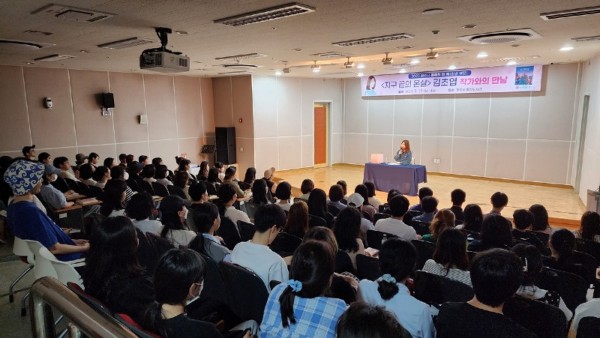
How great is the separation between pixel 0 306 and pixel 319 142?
1154 centimetres

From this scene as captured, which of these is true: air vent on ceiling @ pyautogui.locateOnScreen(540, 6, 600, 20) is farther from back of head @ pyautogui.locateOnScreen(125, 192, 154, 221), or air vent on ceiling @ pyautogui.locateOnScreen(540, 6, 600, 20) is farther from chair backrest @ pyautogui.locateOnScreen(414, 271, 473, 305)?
back of head @ pyautogui.locateOnScreen(125, 192, 154, 221)

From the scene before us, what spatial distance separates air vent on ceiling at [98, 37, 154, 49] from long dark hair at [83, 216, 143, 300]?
431cm

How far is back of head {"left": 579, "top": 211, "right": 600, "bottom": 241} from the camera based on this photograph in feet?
12.4

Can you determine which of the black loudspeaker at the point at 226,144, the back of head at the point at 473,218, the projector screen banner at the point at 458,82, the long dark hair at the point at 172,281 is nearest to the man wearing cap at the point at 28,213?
the long dark hair at the point at 172,281

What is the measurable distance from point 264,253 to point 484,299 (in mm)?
1377

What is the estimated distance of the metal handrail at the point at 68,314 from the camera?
0.83 meters

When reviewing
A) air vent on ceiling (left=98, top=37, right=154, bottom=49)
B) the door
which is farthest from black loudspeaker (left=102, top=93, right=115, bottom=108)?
the door

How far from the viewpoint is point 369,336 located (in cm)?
119

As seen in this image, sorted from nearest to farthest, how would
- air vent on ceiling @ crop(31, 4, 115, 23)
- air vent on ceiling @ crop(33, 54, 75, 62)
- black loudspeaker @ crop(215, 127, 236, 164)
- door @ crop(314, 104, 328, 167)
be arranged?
1. air vent on ceiling @ crop(31, 4, 115, 23)
2. air vent on ceiling @ crop(33, 54, 75, 62)
3. black loudspeaker @ crop(215, 127, 236, 164)
4. door @ crop(314, 104, 328, 167)

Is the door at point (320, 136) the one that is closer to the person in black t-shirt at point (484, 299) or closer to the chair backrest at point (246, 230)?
the chair backrest at point (246, 230)

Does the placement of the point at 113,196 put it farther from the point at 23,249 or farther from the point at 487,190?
the point at 487,190

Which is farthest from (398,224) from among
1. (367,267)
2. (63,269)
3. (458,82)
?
(458,82)

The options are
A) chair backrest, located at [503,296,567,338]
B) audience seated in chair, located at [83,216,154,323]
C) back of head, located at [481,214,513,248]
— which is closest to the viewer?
chair backrest, located at [503,296,567,338]

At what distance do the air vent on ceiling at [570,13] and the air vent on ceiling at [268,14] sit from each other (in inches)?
109
